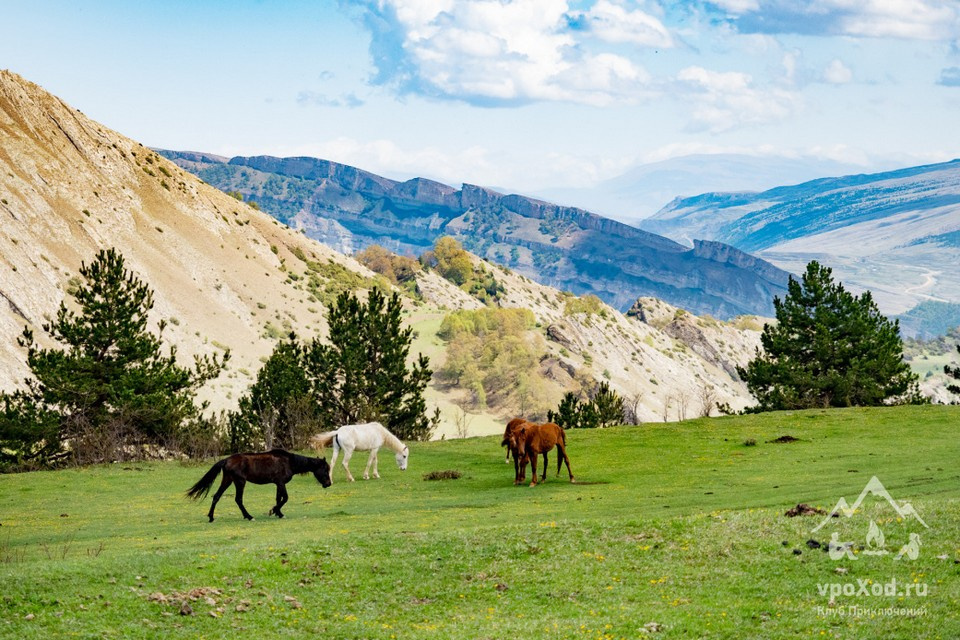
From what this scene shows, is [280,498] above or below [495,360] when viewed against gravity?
below

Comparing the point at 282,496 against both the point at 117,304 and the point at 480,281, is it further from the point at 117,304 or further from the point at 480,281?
the point at 480,281

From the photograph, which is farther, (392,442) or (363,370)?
(363,370)

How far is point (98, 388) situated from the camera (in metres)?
42.8

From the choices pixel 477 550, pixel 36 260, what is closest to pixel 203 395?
pixel 36 260

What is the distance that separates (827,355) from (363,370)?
25.7 m

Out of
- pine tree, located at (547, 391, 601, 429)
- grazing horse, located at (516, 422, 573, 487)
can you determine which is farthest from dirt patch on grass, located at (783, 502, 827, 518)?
pine tree, located at (547, 391, 601, 429)

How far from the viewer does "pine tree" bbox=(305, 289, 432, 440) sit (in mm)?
49188

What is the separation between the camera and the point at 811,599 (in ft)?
44.5

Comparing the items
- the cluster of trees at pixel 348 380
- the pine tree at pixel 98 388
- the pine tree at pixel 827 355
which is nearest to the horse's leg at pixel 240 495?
the pine tree at pixel 98 388

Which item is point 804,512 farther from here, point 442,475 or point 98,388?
point 98,388

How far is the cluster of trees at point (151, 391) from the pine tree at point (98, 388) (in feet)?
0.16

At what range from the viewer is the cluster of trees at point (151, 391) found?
42.0 meters

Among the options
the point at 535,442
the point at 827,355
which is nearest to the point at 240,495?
the point at 535,442

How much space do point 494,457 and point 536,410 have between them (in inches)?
3329
